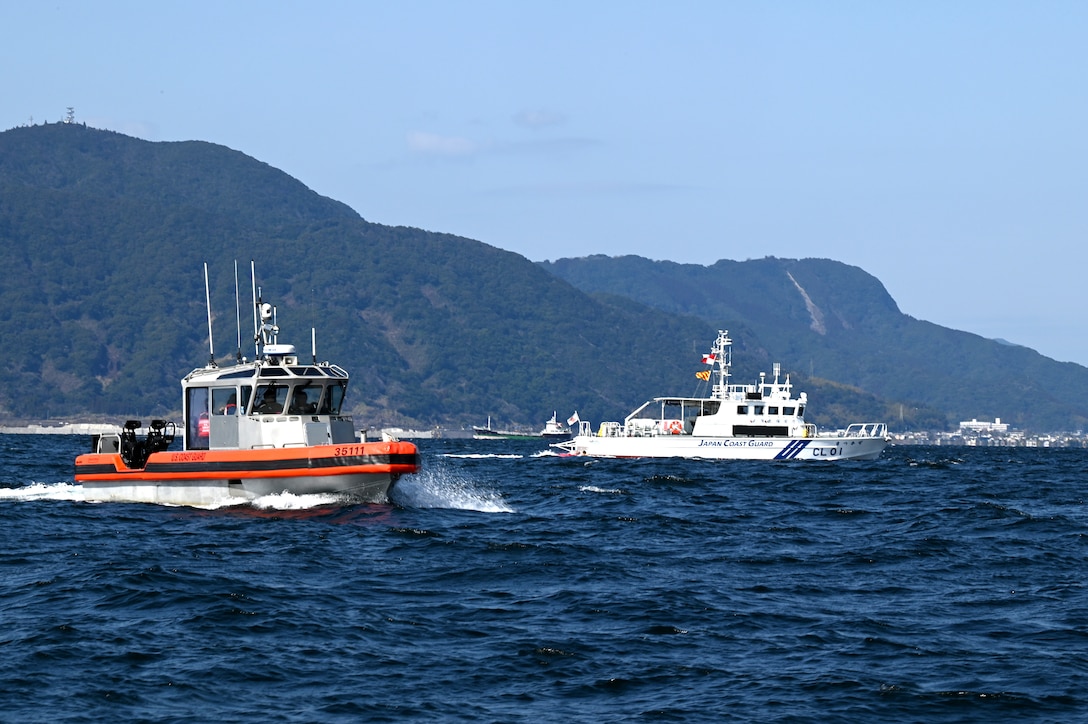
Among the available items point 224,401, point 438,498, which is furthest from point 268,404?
point 438,498

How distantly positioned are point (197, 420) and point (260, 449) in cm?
290

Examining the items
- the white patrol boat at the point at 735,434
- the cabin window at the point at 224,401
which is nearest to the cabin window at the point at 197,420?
the cabin window at the point at 224,401

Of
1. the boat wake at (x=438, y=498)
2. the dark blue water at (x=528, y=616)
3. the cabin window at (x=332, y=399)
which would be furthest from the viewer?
the cabin window at (x=332, y=399)

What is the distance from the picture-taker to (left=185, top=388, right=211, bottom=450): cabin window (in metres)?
34.3

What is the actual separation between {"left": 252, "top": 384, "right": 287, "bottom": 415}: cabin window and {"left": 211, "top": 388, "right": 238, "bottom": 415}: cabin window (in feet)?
2.06

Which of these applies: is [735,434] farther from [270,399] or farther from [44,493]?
[270,399]

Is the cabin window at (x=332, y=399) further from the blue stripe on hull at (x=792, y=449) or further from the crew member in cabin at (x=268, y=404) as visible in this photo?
the blue stripe on hull at (x=792, y=449)

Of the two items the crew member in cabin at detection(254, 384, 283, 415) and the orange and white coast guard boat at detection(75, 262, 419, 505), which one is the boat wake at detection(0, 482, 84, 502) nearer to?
the orange and white coast guard boat at detection(75, 262, 419, 505)

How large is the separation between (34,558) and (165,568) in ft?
11.0

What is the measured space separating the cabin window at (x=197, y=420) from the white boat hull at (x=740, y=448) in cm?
4916

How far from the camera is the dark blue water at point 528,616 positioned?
14.6 metres

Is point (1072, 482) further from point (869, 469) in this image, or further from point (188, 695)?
point (188, 695)

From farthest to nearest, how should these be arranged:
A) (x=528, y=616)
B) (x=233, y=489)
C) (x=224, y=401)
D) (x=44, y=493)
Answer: (x=44, y=493) → (x=224, y=401) → (x=233, y=489) → (x=528, y=616)

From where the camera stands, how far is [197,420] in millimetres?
34500
